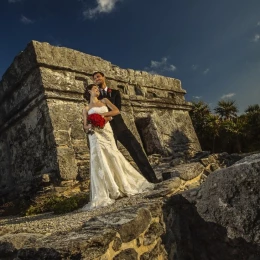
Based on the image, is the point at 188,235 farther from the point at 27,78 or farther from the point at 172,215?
the point at 27,78

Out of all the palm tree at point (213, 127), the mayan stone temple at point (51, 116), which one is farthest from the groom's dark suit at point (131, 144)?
A: the palm tree at point (213, 127)

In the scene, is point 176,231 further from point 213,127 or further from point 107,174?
point 213,127

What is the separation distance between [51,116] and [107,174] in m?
4.14

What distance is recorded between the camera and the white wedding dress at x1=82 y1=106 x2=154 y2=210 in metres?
4.37

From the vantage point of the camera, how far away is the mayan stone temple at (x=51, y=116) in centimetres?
787

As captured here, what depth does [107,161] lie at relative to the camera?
4664mm

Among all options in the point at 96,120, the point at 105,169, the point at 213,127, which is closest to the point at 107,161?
the point at 105,169

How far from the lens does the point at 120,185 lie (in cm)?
463

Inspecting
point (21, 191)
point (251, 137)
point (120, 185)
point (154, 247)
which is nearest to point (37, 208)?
point (21, 191)

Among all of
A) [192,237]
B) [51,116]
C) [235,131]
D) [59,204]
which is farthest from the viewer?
[235,131]

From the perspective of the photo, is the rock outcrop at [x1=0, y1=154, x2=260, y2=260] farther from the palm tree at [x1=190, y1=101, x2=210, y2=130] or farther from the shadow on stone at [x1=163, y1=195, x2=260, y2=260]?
the palm tree at [x1=190, y1=101, x2=210, y2=130]

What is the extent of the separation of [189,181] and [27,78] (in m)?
6.56

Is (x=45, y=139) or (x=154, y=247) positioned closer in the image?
(x=154, y=247)

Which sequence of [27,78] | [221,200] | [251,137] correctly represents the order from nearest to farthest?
[221,200]
[27,78]
[251,137]
